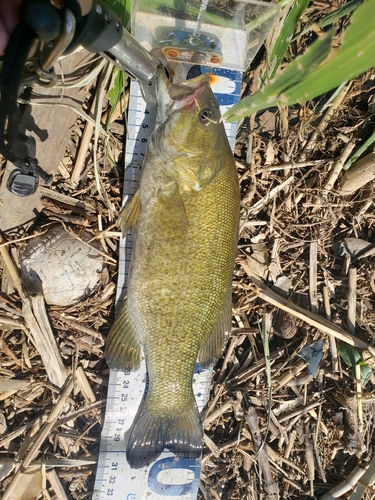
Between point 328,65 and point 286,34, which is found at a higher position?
point 286,34

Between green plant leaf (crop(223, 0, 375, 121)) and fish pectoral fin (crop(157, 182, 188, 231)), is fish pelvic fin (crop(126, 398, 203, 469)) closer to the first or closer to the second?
fish pectoral fin (crop(157, 182, 188, 231))

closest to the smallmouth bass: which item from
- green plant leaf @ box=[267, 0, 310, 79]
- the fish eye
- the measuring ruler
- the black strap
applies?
the fish eye

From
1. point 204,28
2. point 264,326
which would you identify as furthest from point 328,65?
point 264,326

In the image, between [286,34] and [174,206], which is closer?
[174,206]

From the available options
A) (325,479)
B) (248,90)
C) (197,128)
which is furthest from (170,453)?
(248,90)

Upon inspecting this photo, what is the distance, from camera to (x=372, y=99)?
295 cm

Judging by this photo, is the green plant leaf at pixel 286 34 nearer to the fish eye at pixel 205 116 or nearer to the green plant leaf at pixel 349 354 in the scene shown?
the fish eye at pixel 205 116

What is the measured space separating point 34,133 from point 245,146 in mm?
1415

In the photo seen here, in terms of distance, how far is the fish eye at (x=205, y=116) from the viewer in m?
2.27

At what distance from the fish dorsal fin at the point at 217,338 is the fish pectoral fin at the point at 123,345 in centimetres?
43

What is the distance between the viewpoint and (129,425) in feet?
9.41

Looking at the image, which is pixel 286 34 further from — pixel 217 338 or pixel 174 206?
pixel 217 338

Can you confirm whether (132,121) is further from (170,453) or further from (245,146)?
(170,453)

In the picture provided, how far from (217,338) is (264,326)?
582mm
